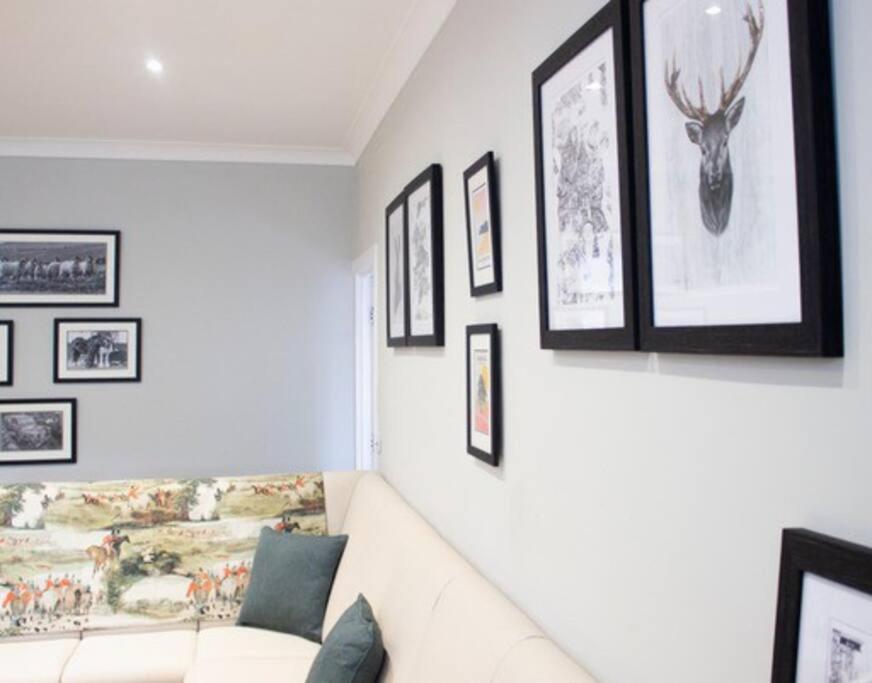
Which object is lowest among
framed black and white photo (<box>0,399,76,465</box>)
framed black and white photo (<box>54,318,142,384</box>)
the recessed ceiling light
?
framed black and white photo (<box>0,399,76,465</box>)

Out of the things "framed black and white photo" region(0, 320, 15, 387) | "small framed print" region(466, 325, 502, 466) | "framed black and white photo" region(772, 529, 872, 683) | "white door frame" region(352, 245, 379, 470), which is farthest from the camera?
"white door frame" region(352, 245, 379, 470)

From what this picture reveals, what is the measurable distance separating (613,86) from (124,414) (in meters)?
3.73

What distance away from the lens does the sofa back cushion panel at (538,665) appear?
3.83 feet

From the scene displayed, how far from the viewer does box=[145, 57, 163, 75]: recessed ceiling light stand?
2969 mm

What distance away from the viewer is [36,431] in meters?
4.05

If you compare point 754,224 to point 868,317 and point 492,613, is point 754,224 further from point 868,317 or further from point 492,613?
point 492,613

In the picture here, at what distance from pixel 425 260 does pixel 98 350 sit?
254 cm

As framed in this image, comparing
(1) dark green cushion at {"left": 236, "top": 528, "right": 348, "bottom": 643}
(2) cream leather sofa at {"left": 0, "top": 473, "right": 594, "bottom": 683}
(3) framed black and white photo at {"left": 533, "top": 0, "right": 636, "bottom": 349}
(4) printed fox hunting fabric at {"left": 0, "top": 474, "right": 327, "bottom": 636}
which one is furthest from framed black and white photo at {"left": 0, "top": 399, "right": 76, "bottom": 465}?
(3) framed black and white photo at {"left": 533, "top": 0, "right": 636, "bottom": 349}

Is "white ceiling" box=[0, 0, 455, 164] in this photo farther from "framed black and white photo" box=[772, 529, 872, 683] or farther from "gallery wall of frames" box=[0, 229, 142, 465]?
"framed black and white photo" box=[772, 529, 872, 683]

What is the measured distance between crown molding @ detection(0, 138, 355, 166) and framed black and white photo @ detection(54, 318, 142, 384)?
962mm

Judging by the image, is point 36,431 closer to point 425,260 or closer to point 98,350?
point 98,350

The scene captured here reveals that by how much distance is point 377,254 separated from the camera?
11.6 ft

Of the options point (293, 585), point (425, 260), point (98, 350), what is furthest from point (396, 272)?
point (98, 350)

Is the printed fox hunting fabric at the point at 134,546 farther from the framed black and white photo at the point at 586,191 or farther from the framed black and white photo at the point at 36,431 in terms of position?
the framed black and white photo at the point at 586,191
